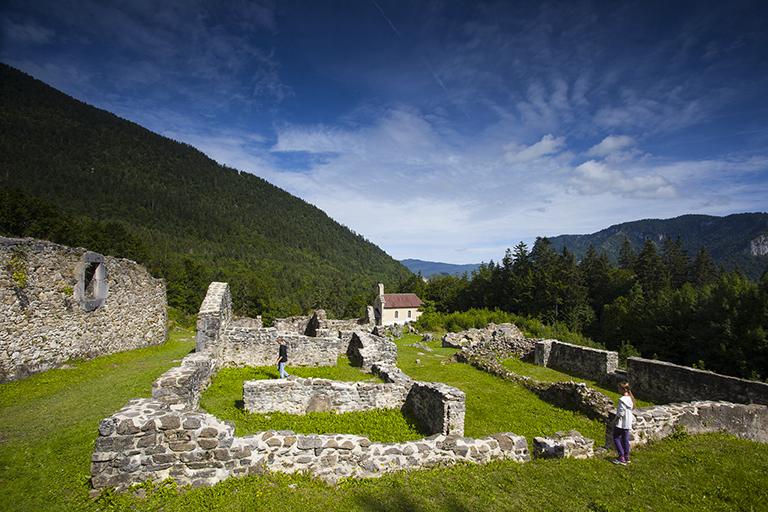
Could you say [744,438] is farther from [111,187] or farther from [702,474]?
[111,187]

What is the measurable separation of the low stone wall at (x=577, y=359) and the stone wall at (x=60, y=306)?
24.0m

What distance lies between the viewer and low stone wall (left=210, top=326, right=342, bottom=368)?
16078 mm

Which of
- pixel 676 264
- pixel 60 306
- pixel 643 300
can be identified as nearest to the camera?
pixel 60 306

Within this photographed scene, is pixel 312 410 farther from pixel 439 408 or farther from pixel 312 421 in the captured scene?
pixel 439 408

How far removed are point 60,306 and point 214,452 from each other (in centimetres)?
1247

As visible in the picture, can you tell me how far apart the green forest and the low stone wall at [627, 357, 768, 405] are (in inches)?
412

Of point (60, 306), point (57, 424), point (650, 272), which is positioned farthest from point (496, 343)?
point (650, 272)

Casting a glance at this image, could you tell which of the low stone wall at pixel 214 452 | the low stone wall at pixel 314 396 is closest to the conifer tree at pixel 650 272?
the low stone wall at pixel 314 396

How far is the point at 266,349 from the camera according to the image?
54.8ft

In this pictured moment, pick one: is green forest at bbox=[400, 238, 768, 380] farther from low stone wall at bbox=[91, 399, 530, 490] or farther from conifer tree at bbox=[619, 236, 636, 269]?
low stone wall at bbox=[91, 399, 530, 490]

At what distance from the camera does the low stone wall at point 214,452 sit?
5773 millimetres

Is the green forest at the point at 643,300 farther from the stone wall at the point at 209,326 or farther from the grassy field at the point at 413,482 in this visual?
the stone wall at the point at 209,326

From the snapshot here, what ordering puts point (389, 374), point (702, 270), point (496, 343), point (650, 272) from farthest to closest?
point (702, 270) → point (650, 272) → point (496, 343) → point (389, 374)

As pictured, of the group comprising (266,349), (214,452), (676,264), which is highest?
(676,264)
